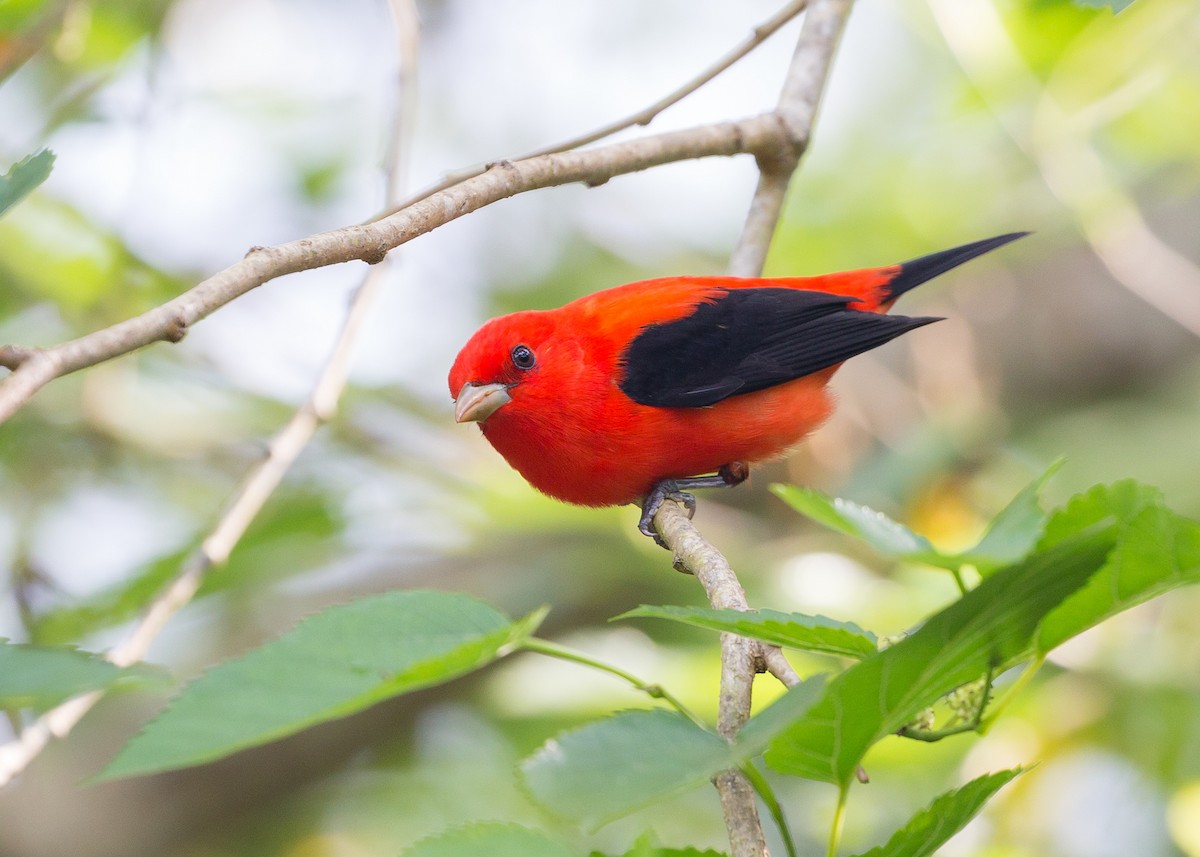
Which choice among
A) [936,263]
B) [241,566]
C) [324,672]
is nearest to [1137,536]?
[324,672]

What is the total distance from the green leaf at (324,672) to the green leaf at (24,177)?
874mm

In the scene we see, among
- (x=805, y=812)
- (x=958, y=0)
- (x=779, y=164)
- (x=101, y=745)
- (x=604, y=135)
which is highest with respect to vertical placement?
(x=958, y=0)

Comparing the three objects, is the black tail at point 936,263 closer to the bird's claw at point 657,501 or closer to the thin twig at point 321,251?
the bird's claw at point 657,501

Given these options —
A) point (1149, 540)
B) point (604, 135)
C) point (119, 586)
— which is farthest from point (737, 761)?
point (119, 586)

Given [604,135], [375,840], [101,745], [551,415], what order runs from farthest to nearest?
1. [375,840]
2. [101,745]
3. [551,415]
4. [604,135]

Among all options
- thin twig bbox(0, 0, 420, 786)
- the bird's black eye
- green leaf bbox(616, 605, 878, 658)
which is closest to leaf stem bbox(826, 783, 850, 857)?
green leaf bbox(616, 605, 878, 658)

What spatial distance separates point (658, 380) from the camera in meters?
4.05

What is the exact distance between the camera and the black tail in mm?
4555

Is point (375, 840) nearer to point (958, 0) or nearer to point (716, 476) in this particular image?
point (716, 476)

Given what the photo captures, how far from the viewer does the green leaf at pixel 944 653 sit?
1278 mm

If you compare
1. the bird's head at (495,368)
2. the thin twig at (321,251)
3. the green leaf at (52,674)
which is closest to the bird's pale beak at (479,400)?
the bird's head at (495,368)

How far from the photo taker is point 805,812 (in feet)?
14.4

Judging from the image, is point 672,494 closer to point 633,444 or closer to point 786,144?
point 633,444

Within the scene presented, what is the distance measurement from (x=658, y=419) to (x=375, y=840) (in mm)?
3138
